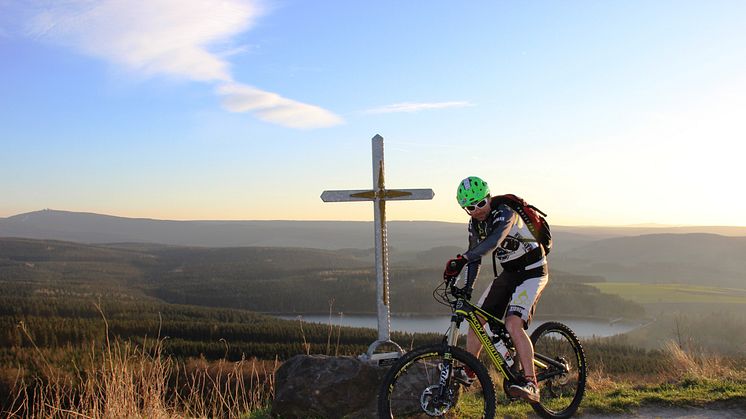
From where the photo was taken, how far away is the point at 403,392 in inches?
261

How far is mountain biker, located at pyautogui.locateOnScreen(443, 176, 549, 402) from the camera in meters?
6.43

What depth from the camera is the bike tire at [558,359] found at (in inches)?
293

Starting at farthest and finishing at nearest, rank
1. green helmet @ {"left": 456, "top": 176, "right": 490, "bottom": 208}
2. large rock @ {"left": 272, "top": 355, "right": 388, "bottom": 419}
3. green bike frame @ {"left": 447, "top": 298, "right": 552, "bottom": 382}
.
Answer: large rock @ {"left": 272, "top": 355, "right": 388, "bottom": 419}, green helmet @ {"left": 456, "top": 176, "right": 490, "bottom": 208}, green bike frame @ {"left": 447, "top": 298, "right": 552, "bottom": 382}

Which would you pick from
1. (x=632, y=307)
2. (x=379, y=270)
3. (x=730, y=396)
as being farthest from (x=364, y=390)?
(x=632, y=307)

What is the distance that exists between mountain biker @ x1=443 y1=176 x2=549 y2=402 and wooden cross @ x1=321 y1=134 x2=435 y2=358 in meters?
2.47

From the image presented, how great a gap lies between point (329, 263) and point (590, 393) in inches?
6914

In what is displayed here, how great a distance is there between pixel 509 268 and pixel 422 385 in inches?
73.2

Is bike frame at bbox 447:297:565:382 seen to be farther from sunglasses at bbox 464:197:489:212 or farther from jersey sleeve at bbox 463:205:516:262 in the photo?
sunglasses at bbox 464:197:489:212

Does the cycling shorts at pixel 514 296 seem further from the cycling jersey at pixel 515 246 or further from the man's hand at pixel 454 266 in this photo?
the man's hand at pixel 454 266

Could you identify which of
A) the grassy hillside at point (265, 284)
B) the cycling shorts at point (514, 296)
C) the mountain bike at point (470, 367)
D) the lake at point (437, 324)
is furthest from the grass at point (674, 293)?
the cycling shorts at point (514, 296)

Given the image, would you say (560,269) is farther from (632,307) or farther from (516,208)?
(516,208)

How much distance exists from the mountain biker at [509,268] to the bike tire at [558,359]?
0.85 metres

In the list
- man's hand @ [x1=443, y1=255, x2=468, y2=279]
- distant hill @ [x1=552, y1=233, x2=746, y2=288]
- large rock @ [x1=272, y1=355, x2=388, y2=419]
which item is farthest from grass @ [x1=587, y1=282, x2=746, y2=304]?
man's hand @ [x1=443, y1=255, x2=468, y2=279]

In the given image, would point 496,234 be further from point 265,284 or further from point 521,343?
point 265,284
